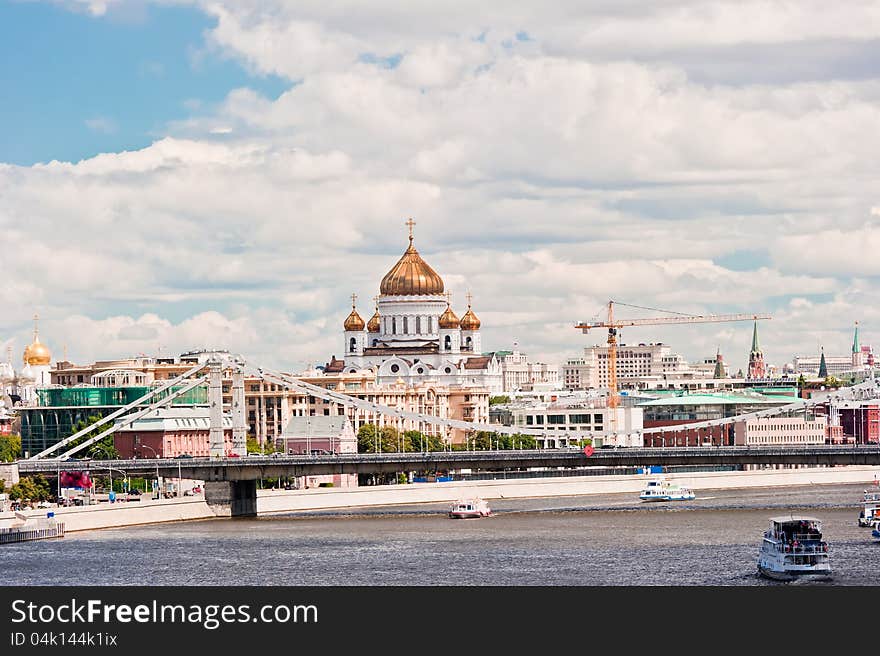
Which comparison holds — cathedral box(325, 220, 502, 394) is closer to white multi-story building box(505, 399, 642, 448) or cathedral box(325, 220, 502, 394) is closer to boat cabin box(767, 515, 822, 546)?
white multi-story building box(505, 399, 642, 448)

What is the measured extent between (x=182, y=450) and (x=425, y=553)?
184 feet

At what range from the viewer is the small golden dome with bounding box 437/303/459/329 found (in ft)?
615

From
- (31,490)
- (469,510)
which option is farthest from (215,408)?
(469,510)

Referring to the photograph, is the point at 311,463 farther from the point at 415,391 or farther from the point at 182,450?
the point at 415,391

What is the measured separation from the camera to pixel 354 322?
19000cm

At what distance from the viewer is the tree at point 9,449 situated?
130 meters

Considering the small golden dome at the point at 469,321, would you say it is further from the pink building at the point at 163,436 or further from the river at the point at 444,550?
the river at the point at 444,550

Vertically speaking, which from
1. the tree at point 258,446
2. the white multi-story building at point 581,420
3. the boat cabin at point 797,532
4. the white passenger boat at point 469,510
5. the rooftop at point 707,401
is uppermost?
the rooftop at point 707,401

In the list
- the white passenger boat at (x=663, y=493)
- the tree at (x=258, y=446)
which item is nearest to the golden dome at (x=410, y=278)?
the tree at (x=258, y=446)

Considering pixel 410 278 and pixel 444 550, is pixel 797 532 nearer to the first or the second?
pixel 444 550

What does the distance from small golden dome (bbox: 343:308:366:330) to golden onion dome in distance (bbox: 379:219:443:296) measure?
4919 mm

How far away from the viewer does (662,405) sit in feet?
627

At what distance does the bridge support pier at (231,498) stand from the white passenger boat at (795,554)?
118 ft

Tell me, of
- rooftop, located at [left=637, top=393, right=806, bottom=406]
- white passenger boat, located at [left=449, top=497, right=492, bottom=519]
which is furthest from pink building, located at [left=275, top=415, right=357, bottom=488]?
rooftop, located at [left=637, top=393, right=806, bottom=406]
